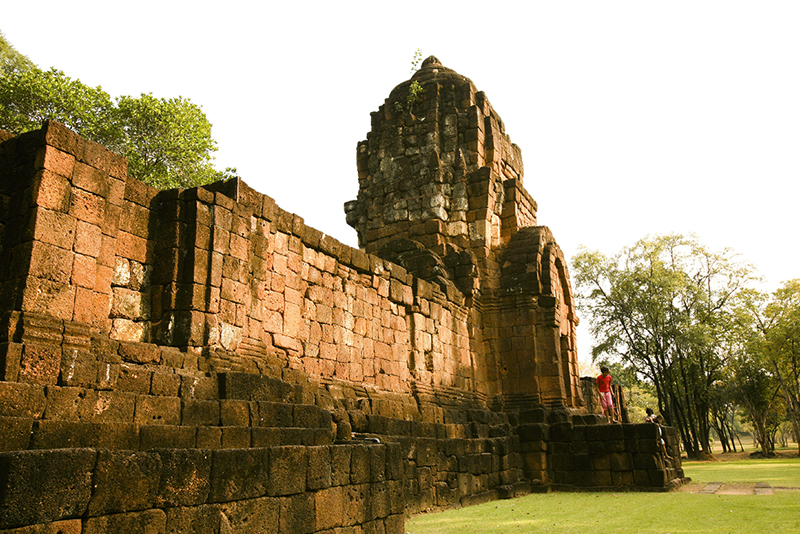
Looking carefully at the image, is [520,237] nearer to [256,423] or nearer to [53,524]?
[256,423]

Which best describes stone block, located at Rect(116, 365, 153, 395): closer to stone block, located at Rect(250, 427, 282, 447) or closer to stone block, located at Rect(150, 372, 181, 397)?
stone block, located at Rect(150, 372, 181, 397)

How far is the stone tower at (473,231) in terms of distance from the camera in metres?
13.3

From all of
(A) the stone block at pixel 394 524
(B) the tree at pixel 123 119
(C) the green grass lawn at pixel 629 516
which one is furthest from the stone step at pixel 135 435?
(B) the tree at pixel 123 119

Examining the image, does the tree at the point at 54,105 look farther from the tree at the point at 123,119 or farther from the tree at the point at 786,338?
the tree at the point at 786,338

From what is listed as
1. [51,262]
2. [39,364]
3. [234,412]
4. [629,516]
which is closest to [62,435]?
[39,364]

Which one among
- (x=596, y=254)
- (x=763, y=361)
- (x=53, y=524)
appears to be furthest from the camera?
(x=596, y=254)

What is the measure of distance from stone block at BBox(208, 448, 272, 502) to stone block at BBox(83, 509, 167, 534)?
1.40 ft

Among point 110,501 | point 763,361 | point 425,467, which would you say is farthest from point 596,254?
point 110,501

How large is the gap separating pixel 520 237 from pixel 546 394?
3.71 meters

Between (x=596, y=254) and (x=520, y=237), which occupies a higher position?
(x=596, y=254)


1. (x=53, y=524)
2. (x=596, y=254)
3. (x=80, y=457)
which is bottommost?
(x=53, y=524)

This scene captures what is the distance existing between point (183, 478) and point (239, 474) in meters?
0.52

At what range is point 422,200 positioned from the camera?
14.0 meters

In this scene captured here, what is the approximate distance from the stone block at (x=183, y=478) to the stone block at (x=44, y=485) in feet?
1.73
